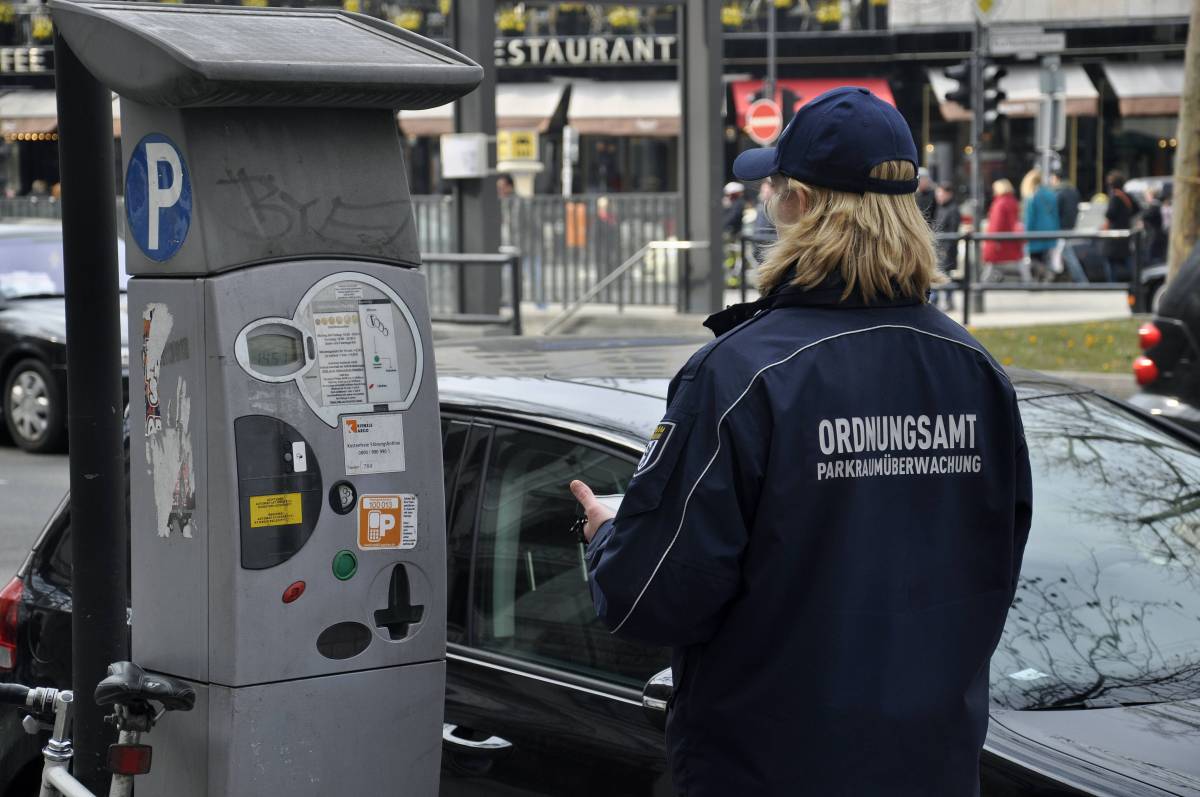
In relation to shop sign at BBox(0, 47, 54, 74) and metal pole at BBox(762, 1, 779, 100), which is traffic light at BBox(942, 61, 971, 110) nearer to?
metal pole at BBox(762, 1, 779, 100)

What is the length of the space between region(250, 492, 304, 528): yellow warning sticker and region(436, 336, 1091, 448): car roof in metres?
0.78

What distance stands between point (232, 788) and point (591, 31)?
33.1 metres

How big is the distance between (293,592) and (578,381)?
1.11 metres

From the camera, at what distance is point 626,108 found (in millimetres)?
34531

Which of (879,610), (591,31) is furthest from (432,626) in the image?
(591,31)

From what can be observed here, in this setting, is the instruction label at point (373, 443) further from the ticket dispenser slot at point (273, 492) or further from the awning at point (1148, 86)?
the awning at point (1148, 86)

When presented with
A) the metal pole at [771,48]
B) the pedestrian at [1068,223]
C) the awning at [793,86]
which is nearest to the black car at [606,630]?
the pedestrian at [1068,223]

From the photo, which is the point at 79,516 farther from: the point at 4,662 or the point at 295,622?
the point at 4,662

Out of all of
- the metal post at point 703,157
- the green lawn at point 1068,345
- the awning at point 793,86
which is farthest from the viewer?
the awning at point 793,86

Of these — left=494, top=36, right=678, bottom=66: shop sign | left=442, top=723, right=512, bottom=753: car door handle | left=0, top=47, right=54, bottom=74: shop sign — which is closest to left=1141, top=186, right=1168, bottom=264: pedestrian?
left=494, top=36, right=678, bottom=66: shop sign

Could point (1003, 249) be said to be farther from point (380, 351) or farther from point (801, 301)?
point (801, 301)

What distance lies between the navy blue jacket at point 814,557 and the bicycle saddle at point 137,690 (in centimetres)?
97

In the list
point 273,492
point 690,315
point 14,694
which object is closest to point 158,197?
point 273,492

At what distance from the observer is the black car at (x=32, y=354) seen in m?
11.5
